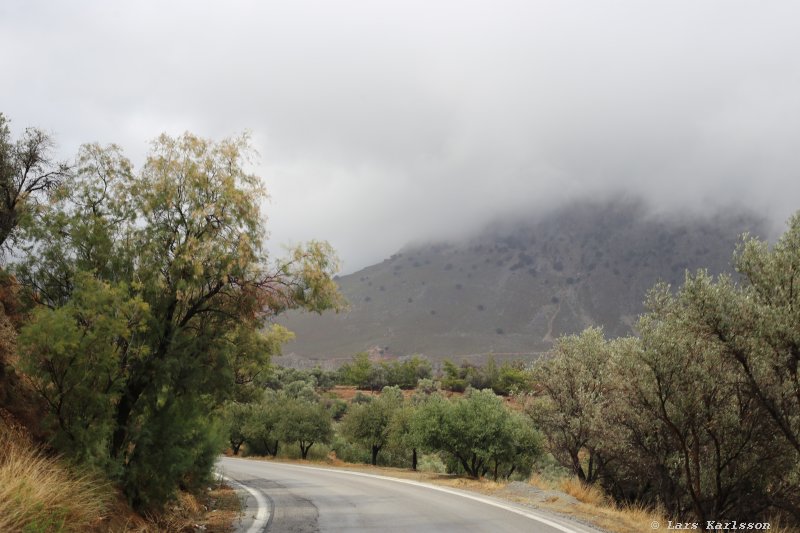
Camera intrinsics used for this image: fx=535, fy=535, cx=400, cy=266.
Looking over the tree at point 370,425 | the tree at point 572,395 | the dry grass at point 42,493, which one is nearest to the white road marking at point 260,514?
the dry grass at point 42,493

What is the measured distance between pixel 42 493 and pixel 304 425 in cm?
3813

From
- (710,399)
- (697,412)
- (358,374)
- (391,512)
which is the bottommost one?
(391,512)

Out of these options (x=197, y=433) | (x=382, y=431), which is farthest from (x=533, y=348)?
(x=197, y=433)

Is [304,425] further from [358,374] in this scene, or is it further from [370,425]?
[358,374]

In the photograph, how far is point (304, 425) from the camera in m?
43.3

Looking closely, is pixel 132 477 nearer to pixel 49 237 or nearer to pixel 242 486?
pixel 49 237

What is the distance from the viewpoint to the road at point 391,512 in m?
11.0

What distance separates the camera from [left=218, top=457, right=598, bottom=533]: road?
10961 millimetres

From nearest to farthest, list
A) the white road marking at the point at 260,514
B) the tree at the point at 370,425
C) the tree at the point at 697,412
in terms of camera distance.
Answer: the white road marking at the point at 260,514 → the tree at the point at 697,412 → the tree at the point at 370,425

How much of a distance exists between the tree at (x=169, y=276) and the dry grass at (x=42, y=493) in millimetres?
1351

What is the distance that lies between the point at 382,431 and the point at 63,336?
35129 mm

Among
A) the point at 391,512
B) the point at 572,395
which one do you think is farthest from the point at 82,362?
the point at 572,395

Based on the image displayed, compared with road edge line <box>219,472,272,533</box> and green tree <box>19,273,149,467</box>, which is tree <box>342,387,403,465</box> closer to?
road edge line <box>219,472,272,533</box>

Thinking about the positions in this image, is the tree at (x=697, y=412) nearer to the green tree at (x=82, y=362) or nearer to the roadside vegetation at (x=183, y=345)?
the roadside vegetation at (x=183, y=345)
